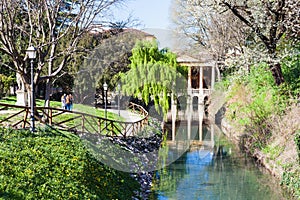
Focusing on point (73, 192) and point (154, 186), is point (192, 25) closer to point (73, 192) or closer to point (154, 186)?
point (154, 186)

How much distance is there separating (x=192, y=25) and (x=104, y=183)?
84.7ft

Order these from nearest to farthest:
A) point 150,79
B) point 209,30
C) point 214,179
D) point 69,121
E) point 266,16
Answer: point 214,179
point 266,16
point 69,121
point 150,79
point 209,30

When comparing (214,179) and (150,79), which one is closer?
(214,179)

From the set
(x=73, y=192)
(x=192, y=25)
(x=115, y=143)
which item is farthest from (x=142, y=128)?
(x=192, y=25)

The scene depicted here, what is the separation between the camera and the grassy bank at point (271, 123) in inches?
543

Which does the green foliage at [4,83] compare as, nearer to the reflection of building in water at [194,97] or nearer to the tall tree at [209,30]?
the reflection of building in water at [194,97]

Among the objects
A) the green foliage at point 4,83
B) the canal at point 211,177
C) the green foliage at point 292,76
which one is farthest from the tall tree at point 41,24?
the green foliage at point 4,83

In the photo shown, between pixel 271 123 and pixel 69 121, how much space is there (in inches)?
321

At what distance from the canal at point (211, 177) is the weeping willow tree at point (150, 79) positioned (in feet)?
19.8

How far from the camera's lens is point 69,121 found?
56.8 ft

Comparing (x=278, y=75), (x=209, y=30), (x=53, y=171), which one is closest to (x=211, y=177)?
(x=278, y=75)

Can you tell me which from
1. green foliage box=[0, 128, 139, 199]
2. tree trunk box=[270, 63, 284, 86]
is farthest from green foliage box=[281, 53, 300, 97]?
green foliage box=[0, 128, 139, 199]

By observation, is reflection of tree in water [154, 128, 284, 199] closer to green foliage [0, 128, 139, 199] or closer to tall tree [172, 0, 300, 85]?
green foliage [0, 128, 139, 199]

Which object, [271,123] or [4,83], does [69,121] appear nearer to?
[271,123]
